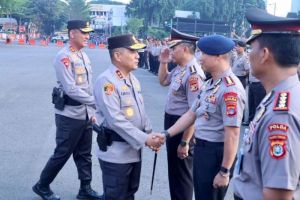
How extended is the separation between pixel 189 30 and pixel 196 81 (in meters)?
29.6

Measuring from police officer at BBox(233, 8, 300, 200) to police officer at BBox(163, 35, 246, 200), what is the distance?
3.42ft

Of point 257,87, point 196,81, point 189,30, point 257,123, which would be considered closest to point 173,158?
point 196,81

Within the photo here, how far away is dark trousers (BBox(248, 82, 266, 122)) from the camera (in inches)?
377

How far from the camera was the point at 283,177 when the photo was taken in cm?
181

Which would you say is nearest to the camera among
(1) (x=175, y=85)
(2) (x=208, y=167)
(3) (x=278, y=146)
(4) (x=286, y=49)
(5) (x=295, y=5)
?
(3) (x=278, y=146)

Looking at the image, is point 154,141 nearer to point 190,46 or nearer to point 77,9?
point 190,46

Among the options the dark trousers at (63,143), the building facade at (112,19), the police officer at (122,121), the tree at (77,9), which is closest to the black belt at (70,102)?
the dark trousers at (63,143)

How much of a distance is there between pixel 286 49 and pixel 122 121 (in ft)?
5.90

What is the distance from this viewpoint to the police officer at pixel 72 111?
464cm

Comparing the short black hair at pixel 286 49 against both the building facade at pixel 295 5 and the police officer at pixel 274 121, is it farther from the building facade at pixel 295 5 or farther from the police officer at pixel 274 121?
the building facade at pixel 295 5

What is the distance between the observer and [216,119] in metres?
3.32

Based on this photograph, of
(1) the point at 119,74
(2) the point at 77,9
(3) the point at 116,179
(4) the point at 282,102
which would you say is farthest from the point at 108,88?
(2) the point at 77,9

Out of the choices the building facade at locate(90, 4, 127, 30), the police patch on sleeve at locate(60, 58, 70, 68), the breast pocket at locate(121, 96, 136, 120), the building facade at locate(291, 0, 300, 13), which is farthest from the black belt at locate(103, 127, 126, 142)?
the building facade at locate(90, 4, 127, 30)

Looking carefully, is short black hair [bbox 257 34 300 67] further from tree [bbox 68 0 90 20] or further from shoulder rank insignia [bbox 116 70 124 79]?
tree [bbox 68 0 90 20]
